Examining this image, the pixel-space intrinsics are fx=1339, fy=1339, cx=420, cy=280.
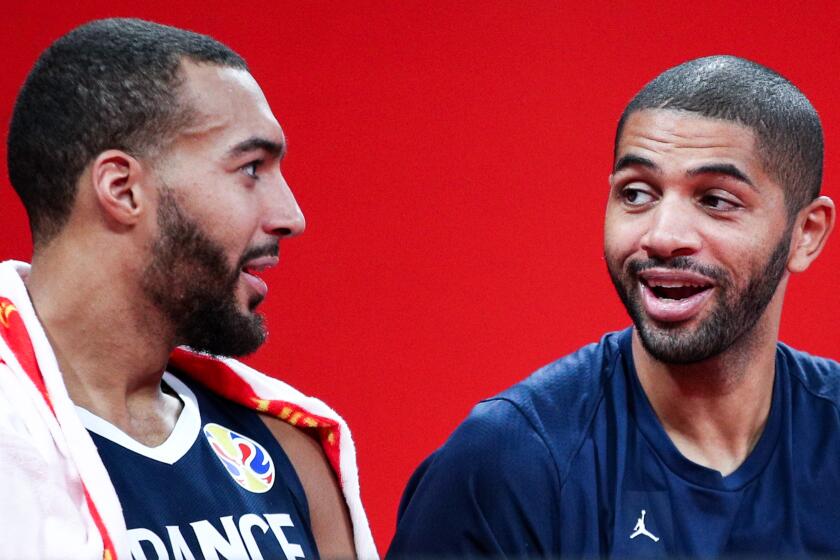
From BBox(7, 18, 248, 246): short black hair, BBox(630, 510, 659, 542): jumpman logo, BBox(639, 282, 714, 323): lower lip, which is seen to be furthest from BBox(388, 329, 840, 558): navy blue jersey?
BBox(7, 18, 248, 246): short black hair

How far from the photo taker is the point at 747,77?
4.95 feet

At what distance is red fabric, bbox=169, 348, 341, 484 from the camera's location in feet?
4.98

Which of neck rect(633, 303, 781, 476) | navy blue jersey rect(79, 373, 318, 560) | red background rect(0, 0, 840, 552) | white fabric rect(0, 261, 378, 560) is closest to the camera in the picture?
white fabric rect(0, 261, 378, 560)

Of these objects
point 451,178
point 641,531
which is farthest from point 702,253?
point 451,178

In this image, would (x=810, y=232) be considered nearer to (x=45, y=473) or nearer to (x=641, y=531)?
(x=641, y=531)

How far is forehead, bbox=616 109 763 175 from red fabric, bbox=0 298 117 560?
0.68m

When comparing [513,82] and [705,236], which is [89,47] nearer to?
[705,236]

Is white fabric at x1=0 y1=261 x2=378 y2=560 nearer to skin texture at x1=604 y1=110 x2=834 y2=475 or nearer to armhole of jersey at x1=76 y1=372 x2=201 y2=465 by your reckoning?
armhole of jersey at x1=76 y1=372 x2=201 y2=465

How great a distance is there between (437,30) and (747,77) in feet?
3.03

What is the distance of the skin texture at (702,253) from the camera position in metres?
1.45

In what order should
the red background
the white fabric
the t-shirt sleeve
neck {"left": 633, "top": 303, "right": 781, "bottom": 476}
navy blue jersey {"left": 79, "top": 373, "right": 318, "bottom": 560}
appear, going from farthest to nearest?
the red background, neck {"left": 633, "top": 303, "right": 781, "bottom": 476}, the t-shirt sleeve, navy blue jersey {"left": 79, "top": 373, "right": 318, "bottom": 560}, the white fabric

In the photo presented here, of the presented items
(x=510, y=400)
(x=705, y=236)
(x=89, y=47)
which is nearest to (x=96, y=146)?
(x=89, y=47)

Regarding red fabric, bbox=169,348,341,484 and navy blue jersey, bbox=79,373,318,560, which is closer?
navy blue jersey, bbox=79,373,318,560

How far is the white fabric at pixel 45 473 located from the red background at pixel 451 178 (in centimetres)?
111
